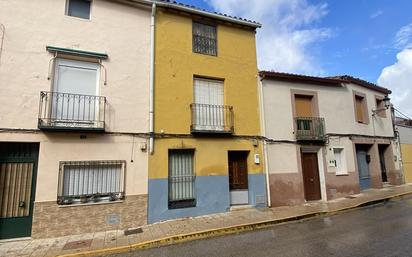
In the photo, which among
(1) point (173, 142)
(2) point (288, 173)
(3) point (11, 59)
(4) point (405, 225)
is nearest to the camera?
(4) point (405, 225)

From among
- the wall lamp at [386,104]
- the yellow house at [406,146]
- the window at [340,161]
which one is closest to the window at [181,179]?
the window at [340,161]

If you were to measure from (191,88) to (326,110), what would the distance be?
7062 mm

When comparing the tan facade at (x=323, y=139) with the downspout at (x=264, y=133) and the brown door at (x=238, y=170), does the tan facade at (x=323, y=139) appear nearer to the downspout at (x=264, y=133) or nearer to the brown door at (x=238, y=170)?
the downspout at (x=264, y=133)

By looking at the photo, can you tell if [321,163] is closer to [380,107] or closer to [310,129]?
[310,129]

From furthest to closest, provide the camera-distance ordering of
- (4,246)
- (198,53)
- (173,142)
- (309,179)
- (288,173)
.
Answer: (309,179) < (288,173) < (198,53) < (173,142) < (4,246)

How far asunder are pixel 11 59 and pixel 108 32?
10.0ft

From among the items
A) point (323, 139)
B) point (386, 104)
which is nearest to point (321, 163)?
point (323, 139)

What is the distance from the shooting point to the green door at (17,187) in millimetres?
7230

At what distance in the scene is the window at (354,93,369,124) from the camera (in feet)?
46.1

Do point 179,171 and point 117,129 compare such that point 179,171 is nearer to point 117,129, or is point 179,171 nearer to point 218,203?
point 218,203

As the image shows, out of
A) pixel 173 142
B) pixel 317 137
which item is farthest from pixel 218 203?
pixel 317 137

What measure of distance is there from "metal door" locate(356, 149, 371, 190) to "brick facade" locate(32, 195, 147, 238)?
11.8 meters

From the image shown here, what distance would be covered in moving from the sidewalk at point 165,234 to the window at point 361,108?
608 cm

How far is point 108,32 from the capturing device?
891cm
